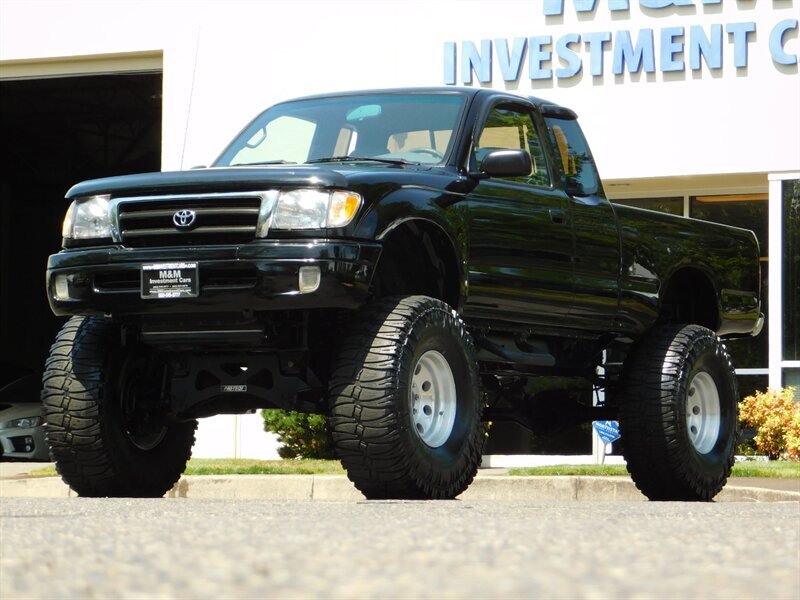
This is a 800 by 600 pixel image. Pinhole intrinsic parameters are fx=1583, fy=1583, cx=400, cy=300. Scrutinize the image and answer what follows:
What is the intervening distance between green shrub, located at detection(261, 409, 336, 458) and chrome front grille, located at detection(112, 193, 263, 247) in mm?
8269

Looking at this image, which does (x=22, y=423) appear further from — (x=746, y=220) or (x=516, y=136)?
(x=516, y=136)

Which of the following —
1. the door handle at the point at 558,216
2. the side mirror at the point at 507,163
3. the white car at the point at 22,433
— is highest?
the side mirror at the point at 507,163

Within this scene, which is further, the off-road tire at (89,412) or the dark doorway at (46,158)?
the dark doorway at (46,158)

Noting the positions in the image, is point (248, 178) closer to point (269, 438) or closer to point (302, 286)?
point (302, 286)

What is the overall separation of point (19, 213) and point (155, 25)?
71.7 ft

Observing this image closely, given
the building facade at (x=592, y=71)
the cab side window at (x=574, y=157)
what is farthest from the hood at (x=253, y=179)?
the building facade at (x=592, y=71)

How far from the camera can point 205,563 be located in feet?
13.0

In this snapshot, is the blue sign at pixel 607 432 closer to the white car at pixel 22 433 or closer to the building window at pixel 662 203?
the building window at pixel 662 203

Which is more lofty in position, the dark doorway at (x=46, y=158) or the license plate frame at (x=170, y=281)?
the dark doorway at (x=46, y=158)

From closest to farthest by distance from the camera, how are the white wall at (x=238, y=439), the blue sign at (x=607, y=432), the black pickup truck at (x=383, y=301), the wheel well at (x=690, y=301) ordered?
the black pickup truck at (x=383, y=301), the wheel well at (x=690, y=301), the blue sign at (x=607, y=432), the white wall at (x=238, y=439)

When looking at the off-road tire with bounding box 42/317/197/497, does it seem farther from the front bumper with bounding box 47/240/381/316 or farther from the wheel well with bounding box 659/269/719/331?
the wheel well with bounding box 659/269/719/331

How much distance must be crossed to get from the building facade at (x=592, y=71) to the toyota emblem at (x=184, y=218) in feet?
29.5

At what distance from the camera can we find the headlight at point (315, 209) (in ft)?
24.0

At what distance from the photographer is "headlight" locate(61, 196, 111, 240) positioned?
25.8 ft
